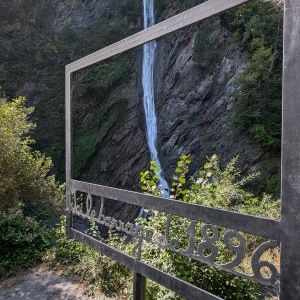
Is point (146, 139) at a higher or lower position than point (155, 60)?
lower

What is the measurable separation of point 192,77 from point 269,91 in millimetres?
3364

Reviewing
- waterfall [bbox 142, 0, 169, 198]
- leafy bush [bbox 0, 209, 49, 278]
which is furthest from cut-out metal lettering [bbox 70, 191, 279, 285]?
waterfall [bbox 142, 0, 169, 198]

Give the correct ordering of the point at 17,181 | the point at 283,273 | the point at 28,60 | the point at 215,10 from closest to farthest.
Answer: the point at 283,273 < the point at 215,10 < the point at 17,181 < the point at 28,60

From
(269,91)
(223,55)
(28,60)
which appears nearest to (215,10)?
(269,91)

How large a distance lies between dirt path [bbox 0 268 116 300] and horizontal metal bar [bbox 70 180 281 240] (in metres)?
1.54

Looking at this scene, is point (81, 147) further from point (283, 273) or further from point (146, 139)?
point (283, 273)

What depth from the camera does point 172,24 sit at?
1.65m

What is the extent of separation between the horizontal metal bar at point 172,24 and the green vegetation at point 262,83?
1031cm

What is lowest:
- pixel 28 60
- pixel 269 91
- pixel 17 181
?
pixel 17 181

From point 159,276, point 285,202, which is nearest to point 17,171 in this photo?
point 159,276

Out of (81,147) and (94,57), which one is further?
(81,147)

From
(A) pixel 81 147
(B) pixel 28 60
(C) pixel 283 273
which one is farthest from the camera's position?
(B) pixel 28 60

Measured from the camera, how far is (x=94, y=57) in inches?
88.1

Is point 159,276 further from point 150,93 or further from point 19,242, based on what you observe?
point 150,93
